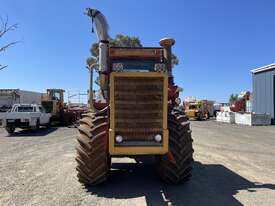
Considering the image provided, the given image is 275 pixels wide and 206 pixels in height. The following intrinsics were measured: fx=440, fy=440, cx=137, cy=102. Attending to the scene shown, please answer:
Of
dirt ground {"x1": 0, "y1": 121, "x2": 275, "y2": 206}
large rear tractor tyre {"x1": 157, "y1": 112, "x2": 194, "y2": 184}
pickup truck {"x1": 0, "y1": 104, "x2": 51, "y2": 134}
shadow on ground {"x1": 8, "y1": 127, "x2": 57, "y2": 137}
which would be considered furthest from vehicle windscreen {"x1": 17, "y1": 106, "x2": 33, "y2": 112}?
large rear tractor tyre {"x1": 157, "y1": 112, "x2": 194, "y2": 184}

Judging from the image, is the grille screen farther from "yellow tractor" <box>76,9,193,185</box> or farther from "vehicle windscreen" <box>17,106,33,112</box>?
"vehicle windscreen" <box>17,106,33,112</box>

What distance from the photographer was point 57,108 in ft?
124

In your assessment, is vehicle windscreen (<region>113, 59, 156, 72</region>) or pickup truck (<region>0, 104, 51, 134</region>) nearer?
vehicle windscreen (<region>113, 59, 156, 72</region>)

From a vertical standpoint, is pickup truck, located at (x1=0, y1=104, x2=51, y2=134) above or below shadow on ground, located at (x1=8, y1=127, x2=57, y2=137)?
above

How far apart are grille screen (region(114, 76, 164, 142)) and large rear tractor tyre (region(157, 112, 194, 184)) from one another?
1.94 ft

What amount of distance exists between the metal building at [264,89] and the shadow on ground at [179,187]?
34.7m

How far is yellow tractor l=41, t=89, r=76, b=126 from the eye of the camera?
36906 mm

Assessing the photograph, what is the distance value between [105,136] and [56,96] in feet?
101

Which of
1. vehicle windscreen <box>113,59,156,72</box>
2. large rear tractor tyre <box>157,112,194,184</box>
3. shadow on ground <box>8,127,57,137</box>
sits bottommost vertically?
shadow on ground <box>8,127,57,137</box>

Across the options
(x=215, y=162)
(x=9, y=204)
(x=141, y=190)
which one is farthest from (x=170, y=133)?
(x=215, y=162)

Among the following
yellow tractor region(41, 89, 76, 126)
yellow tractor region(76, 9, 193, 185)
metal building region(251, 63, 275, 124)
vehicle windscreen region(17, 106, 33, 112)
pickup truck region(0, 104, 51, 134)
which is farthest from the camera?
metal building region(251, 63, 275, 124)

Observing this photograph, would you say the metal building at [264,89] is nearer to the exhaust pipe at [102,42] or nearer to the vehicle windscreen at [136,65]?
the vehicle windscreen at [136,65]

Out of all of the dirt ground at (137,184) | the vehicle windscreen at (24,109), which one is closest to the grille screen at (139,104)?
the dirt ground at (137,184)

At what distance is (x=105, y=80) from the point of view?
420 inches
